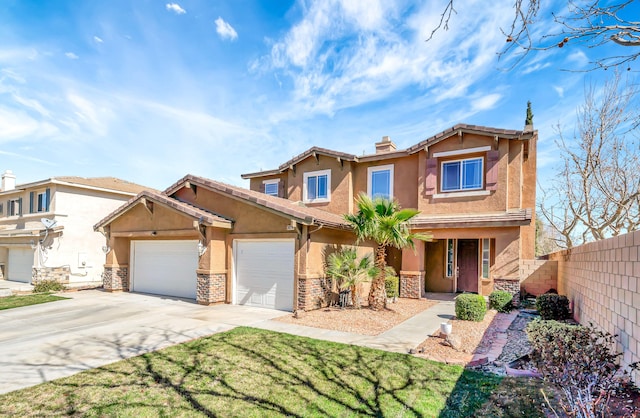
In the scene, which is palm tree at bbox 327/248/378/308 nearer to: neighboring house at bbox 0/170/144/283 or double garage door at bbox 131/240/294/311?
double garage door at bbox 131/240/294/311

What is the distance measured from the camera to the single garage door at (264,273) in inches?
496

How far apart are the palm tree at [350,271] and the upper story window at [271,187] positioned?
364 inches

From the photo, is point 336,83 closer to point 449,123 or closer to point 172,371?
point 449,123

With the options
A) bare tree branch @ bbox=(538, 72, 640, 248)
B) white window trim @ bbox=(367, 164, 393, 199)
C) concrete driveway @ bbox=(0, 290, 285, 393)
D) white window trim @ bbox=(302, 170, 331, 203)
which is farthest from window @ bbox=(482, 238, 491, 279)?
concrete driveway @ bbox=(0, 290, 285, 393)

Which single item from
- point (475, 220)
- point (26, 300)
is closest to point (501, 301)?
point (475, 220)

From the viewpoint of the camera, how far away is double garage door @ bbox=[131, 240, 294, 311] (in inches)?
500

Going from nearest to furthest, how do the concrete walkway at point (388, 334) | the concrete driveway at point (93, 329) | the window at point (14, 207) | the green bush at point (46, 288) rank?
the concrete driveway at point (93, 329) < the concrete walkway at point (388, 334) < the green bush at point (46, 288) < the window at point (14, 207)

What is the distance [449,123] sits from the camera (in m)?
16.0

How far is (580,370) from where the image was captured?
15.2ft

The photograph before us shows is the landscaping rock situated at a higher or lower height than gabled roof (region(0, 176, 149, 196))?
lower

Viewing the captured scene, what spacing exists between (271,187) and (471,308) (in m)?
14.2

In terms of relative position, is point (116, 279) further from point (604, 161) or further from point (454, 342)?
point (604, 161)

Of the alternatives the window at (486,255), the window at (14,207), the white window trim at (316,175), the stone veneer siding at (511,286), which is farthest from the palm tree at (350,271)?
the window at (14,207)

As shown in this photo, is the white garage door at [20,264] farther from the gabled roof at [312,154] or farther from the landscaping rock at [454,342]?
the landscaping rock at [454,342]
